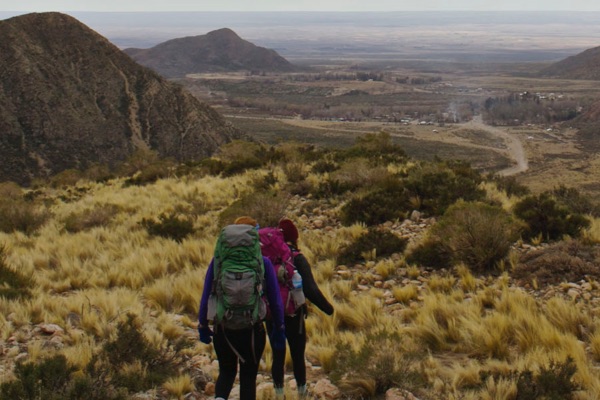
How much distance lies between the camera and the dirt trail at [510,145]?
56.3 meters

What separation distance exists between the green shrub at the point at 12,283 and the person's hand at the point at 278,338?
3.89 meters

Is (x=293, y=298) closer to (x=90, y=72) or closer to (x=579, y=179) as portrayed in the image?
(x=579, y=179)

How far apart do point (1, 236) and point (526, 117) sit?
108874 mm

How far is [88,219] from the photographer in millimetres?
11789

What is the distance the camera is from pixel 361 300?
6309 millimetres

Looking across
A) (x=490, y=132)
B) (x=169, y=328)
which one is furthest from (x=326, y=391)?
(x=490, y=132)

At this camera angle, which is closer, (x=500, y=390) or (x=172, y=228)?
(x=500, y=390)

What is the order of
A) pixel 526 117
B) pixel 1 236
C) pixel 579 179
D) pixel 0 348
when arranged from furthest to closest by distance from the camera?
pixel 526 117, pixel 579 179, pixel 1 236, pixel 0 348

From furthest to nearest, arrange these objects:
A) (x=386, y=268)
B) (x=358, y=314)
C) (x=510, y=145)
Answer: (x=510, y=145) → (x=386, y=268) → (x=358, y=314)

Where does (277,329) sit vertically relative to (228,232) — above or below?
below

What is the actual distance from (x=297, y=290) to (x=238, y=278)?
680mm

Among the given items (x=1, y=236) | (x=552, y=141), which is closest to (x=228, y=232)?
(x=1, y=236)

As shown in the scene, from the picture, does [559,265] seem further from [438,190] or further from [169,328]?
[169,328]

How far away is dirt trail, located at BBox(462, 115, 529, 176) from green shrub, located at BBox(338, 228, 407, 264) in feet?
145
